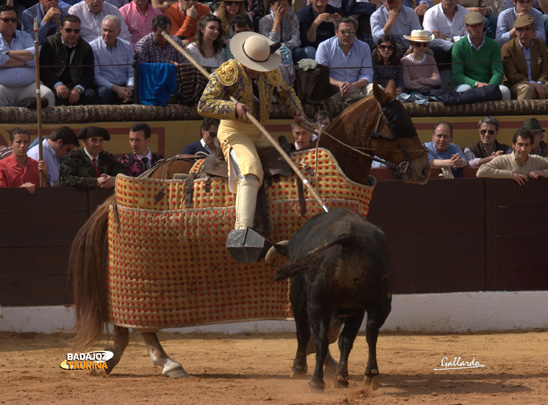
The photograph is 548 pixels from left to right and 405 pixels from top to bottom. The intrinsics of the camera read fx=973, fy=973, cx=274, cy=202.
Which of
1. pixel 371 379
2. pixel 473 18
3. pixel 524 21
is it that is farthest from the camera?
pixel 524 21

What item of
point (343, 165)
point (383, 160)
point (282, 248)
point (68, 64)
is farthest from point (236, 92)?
point (68, 64)

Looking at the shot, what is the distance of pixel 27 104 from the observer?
29.5 feet

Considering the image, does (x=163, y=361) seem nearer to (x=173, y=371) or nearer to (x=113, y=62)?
(x=173, y=371)

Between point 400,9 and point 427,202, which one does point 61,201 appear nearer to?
point 427,202

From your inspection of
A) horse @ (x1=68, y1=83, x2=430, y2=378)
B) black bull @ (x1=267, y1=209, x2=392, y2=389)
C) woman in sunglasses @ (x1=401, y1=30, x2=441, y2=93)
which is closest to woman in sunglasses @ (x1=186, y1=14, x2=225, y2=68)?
woman in sunglasses @ (x1=401, y1=30, x2=441, y2=93)

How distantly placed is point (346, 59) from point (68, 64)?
2770mm

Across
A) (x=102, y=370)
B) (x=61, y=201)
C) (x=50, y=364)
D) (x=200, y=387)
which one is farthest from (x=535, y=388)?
(x=61, y=201)

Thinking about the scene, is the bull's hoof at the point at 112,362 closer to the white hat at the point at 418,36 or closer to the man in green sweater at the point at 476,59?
the white hat at the point at 418,36

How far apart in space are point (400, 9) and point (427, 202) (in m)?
3.26

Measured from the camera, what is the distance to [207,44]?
9.44m

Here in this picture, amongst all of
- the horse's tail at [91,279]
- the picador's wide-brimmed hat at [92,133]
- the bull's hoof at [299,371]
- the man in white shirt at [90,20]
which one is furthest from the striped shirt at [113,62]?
the bull's hoof at [299,371]

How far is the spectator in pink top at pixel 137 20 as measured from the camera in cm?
1016

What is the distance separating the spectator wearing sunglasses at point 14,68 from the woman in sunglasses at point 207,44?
56.9 inches

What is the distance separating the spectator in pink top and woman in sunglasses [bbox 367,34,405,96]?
2390 mm
